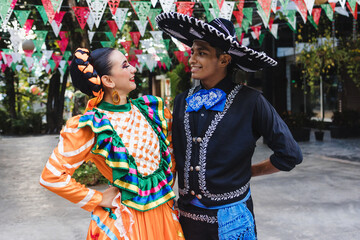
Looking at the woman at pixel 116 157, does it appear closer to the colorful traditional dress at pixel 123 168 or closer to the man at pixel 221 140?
the colorful traditional dress at pixel 123 168

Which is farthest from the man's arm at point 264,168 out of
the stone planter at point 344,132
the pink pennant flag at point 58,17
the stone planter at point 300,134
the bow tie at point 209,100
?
the stone planter at point 344,132

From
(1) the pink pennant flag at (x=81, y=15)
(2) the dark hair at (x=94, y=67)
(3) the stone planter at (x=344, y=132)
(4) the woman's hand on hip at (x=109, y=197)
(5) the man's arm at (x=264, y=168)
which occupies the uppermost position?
(1) the pink pennant flag at (x=81, y=15)

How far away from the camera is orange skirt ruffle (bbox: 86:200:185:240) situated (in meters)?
1.88

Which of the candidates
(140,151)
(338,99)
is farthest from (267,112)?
(338,99)

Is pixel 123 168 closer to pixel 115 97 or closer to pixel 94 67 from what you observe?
pixel 115 97

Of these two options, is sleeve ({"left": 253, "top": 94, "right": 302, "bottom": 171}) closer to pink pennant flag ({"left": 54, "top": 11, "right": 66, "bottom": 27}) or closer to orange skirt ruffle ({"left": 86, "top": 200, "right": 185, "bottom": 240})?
orange skirt ruffle ({"left": 86, "top": 200, "right": 185, "bottom": 240})

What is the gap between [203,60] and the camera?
6.41 feet

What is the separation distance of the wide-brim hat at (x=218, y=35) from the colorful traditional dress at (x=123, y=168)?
1.54ft

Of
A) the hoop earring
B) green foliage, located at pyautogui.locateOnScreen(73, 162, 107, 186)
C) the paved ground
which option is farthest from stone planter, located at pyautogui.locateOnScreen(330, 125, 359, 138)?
the hoop earring

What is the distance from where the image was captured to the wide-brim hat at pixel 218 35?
1.77 metres

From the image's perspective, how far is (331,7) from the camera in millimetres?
6156

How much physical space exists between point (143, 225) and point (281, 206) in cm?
367

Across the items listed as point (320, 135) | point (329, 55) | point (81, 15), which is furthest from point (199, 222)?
point (320, 135)

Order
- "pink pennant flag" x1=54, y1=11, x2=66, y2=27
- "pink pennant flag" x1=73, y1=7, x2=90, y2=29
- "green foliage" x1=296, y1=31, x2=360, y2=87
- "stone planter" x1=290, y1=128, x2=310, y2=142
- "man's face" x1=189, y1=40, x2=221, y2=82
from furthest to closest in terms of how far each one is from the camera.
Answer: "stone planter" x1=290, y1=128, x2=310, y2=142, "green foliage" x1=296, y1=31, x2=360, y2=87, "pink pennant flag" x1=54, y1=11, x2=66, y2=27, "pink pennant flag" x1=73, y1=7, x2=90, y2=29, "man's face" x1=189, y1=40, x2=221, y2=82
